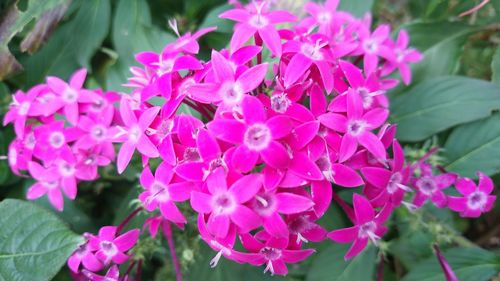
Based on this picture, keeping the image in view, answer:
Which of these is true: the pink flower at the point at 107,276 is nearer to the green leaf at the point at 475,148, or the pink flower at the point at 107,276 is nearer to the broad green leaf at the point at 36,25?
the broad green leaf at the point at 36,25

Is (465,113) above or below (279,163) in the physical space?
below

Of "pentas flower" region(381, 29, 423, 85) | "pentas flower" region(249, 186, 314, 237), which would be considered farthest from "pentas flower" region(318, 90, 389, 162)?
"pentas flower" region(381, 29, 423, 85)

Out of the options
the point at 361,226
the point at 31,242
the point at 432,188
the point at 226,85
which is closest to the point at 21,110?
the point at 31,242

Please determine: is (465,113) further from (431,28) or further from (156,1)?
(156,1)

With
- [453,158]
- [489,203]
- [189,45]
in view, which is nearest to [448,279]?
[489,203]

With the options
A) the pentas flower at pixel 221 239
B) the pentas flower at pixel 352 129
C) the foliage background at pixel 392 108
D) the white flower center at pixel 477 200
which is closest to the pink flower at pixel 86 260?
the foliage background at pixel 392 108

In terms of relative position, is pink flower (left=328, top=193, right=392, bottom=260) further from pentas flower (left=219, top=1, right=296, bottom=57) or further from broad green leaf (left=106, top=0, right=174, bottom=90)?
broad green leaf (left=106, top=0, right=174, bottom=90)

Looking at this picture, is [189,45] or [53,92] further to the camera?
[53,92]

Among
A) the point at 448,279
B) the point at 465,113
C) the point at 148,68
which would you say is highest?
the point at 148,68
